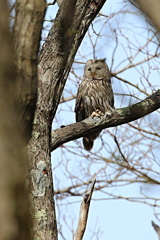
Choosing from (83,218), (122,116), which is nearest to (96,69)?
(122,116)

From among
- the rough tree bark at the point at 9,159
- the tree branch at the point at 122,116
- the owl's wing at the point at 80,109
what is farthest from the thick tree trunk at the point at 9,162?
the owl's wing at the point at 80,109

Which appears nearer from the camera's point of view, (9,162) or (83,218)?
(9,162)

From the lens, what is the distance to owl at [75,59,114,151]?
6.12m

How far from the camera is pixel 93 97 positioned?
621cm

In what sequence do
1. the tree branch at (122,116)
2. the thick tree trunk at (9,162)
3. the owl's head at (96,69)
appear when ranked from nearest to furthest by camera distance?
the thick tree trunk at (9,162) → the tree branch at (122,116) → the owl's head at (96,69)

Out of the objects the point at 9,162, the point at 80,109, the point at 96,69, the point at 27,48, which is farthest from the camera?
the point at 96,69

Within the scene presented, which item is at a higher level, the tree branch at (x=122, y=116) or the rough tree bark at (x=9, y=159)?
the tree branch at (x=122, y=116)

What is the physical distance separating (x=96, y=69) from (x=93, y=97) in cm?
63

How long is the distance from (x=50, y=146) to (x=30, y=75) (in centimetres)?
143

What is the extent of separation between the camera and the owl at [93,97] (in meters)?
6.12

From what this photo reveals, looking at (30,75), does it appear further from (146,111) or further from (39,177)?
(146,111)

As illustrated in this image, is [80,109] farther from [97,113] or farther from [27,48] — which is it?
[27,48]

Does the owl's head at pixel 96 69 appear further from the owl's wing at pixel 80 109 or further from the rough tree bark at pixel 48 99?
the rough tree bark at pixel 48 99

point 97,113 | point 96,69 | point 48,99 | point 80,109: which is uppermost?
point 96,69
